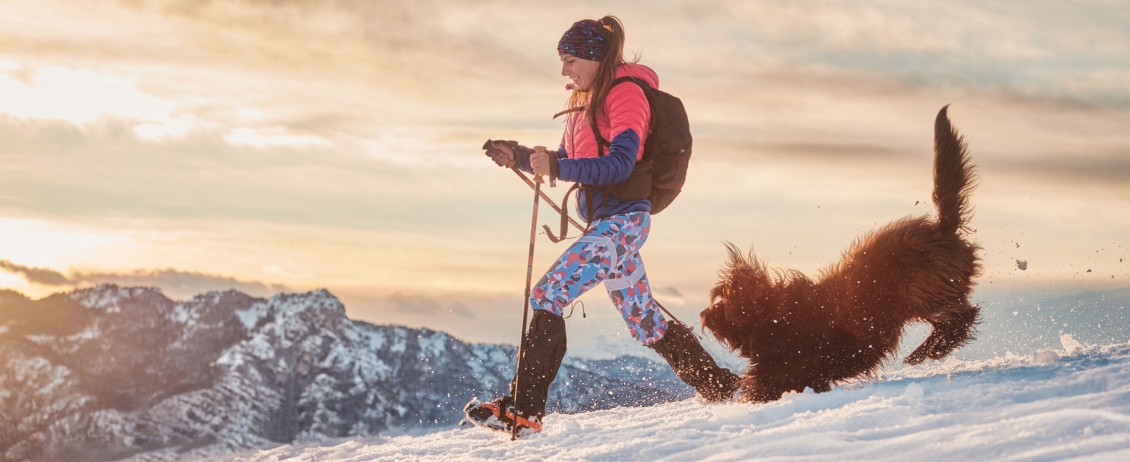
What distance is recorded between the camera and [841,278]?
518 cm

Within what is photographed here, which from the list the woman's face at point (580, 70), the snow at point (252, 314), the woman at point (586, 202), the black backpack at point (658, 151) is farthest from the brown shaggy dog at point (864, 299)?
the snow at point (252, 314)

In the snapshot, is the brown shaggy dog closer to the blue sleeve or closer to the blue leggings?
the blue leggings

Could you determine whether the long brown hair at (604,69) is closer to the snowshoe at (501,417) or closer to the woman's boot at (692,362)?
the woman's boot at (692,362)

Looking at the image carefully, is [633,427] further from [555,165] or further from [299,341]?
[299,341]

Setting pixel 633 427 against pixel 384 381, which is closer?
pixel 633 427

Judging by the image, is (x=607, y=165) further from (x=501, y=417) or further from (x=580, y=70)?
(x=501, y=417)

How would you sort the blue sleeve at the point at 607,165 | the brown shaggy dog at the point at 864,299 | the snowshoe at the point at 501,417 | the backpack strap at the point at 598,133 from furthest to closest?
the brown shaggy dog at the point at 864,299 → the snowshoe at the point at 501,417 → the backpack strap at the point at 598,133 → the blue sleeve at the point at 607,165

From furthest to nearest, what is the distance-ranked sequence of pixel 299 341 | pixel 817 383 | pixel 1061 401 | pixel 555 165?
pixel 299 341, pixel 817 383, pixel 555 165, pixel 1061 401

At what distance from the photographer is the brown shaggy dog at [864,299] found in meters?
5.02

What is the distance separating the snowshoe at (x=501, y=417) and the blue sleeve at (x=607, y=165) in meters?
1.46

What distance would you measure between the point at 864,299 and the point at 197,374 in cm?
13173

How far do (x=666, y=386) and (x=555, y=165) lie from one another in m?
3.01

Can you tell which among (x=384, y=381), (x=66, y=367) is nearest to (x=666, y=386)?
(x=384, y=381)

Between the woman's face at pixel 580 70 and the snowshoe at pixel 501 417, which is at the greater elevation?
the woman's face at pixel 580 70
